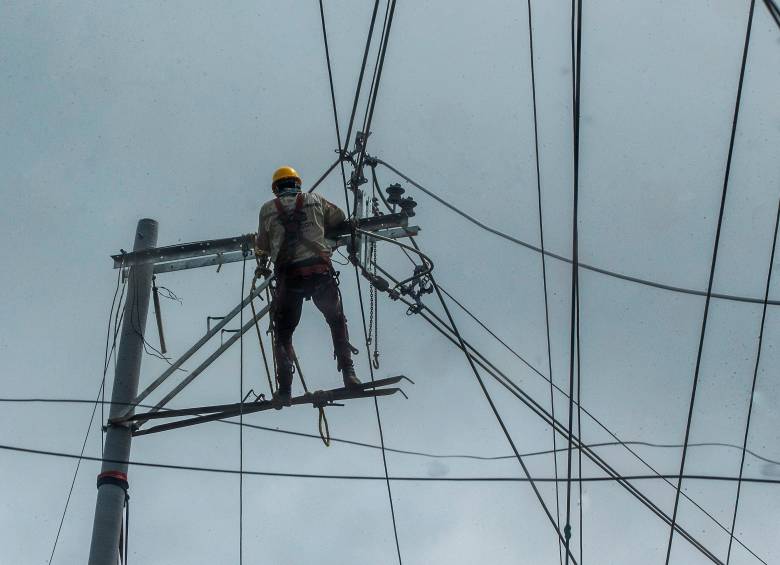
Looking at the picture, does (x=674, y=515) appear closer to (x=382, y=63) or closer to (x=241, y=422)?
(x=241, y=422)

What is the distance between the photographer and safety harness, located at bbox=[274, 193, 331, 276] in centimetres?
862

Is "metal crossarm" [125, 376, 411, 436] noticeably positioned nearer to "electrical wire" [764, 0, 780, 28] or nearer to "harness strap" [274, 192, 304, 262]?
"harness strap" [274, 192, 304, 262]

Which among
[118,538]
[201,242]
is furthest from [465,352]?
[118,538]

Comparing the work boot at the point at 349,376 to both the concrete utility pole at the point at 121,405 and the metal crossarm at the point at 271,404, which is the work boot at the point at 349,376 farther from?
the concrete utility pole at the point at 121,405

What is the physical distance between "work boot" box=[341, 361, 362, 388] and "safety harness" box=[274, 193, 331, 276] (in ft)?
2.13

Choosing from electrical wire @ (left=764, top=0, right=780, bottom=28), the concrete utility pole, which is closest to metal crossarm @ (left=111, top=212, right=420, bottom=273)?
the concrete utility pole

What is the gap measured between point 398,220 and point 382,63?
1131mm

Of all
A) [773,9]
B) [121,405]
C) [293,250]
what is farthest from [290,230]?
[773,9]

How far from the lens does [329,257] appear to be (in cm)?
867

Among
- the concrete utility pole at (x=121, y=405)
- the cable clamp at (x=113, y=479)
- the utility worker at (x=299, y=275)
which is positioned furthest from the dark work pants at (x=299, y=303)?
the cable clamp at (x=113, y=479)

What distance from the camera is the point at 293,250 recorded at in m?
8.63

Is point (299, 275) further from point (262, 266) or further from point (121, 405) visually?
point (121, 405)

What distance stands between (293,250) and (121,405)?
4.78 feet

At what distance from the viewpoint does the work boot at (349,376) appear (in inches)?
326
